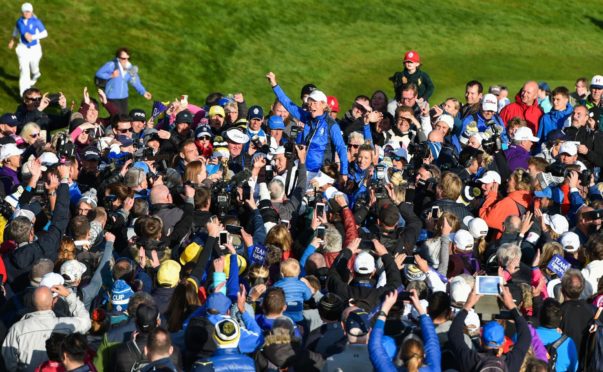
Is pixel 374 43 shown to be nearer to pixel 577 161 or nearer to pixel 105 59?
pixel 105 59

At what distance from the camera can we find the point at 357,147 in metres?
15.6

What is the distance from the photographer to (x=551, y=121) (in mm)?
17391

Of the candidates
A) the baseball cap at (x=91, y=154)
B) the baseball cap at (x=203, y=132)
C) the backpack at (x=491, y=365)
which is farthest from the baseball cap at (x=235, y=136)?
the backpack at (x=491, y=365)

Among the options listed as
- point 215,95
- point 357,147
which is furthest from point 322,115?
point 215,95

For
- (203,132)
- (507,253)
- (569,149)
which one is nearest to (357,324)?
(507,253)

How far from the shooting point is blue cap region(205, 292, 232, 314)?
10.1 meters

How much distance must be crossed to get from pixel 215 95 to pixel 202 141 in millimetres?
2490

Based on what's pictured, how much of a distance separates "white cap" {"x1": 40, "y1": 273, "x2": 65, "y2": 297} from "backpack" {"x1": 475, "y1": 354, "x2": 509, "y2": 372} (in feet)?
12.4

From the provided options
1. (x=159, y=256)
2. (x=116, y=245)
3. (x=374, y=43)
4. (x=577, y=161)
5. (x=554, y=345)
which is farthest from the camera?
(x=374, y=43)

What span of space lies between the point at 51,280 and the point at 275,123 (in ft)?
21.1

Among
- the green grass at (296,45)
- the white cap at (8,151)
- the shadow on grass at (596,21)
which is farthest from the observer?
the shadow on grass at (596,21)

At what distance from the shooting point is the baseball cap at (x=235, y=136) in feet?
50.1

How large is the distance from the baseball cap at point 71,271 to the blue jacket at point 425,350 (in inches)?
127

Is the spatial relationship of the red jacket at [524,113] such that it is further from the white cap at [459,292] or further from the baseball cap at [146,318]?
the baseball cap at [146,318]
